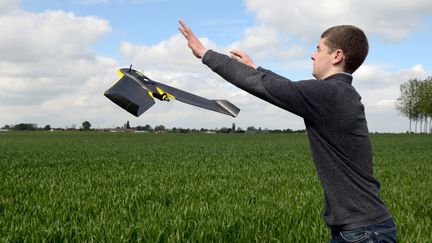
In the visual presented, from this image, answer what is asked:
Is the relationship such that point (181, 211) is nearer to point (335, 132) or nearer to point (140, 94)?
point (335, 132)

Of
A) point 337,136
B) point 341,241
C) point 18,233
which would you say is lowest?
point 18,233

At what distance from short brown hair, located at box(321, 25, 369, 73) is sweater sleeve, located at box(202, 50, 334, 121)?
0.29m

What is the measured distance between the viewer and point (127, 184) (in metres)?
10.9

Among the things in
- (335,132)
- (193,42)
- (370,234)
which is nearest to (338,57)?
(335,132)

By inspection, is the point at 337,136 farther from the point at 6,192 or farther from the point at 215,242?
the point at 6,192

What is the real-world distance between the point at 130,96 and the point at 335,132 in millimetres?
1491

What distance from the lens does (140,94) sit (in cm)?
169

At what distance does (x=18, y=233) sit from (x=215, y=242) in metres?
2.41

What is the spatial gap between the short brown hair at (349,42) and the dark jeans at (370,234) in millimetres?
987

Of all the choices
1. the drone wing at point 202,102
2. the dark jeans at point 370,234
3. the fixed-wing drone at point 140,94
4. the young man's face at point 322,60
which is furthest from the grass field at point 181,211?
the fixed-wing drone at point 140,94

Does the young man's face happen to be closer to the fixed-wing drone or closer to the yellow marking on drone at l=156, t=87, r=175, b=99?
the fixed-wing drone

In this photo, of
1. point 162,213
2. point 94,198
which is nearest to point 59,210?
point 94,198

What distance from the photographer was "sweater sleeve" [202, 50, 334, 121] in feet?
8.29

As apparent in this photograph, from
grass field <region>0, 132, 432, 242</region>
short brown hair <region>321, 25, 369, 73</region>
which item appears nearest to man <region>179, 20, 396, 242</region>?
short brown hair <region>321, 25, 369, 73</region>
